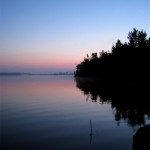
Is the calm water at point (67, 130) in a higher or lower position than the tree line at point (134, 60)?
lower

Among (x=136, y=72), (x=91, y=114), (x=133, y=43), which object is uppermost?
(x=133, y=43)

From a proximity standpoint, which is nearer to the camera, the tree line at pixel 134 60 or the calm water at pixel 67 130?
the calm water at pixel 67 130

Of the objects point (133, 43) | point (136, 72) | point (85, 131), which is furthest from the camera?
point (133, 43)

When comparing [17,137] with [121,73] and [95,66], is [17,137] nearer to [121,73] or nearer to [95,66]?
[121,73]

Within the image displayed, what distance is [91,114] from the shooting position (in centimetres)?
3303

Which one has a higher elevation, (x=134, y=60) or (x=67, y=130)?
(x=134, y=60)

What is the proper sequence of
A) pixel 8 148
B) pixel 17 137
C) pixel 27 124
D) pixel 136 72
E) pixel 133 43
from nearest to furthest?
pixel 8 148, pixel 17 137, pixel 27 124, pixel 136 72, pixel 133 43

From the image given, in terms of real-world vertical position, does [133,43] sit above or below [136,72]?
above

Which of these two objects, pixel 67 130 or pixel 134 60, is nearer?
pixel 67 130

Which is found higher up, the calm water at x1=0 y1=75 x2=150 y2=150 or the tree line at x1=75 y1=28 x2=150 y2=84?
the tree line at x1=75 y1=28 x2=150 y2=84

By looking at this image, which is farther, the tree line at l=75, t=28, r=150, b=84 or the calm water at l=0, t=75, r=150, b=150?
the tree line at l=75, t=28, r=150, b=84

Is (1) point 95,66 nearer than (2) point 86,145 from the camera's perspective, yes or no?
No

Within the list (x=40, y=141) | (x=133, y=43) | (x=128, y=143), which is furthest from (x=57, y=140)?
(x=133, y=43)

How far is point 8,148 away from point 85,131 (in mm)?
8040
